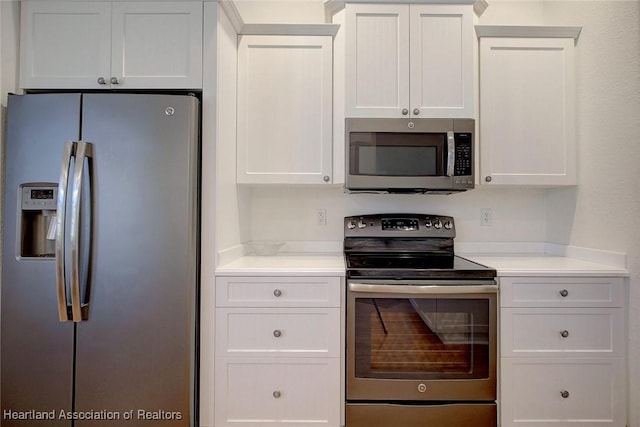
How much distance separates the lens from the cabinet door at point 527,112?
6.48ft

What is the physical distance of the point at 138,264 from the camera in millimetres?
1507

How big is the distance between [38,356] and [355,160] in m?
1.76

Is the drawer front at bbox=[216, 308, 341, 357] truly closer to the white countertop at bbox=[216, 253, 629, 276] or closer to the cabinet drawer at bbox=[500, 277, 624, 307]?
the white countertop at bbox=[216, 253, 629, 276]

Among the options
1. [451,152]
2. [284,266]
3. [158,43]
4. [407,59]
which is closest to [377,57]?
[407,59]

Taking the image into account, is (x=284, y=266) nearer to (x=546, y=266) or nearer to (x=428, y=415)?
(x=428, y=415)

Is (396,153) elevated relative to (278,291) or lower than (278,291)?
elevated

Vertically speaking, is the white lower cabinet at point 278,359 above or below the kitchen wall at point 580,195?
below

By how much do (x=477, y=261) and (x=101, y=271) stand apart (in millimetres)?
1900

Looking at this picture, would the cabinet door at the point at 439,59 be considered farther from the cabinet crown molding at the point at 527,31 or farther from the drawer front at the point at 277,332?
the drawer front at the point at 277,332

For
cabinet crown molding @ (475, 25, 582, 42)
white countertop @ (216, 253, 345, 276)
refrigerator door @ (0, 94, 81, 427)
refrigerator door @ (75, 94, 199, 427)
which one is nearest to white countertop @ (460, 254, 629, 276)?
white countertop @ (216, 253, 345, 276)

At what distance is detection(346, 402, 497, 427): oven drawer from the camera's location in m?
1.59

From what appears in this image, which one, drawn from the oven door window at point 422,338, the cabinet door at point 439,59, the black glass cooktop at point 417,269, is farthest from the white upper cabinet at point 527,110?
the oven door window at point 422,338

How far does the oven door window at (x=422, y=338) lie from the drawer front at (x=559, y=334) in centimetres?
15

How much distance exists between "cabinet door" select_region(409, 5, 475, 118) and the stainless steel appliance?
38.1 inches
